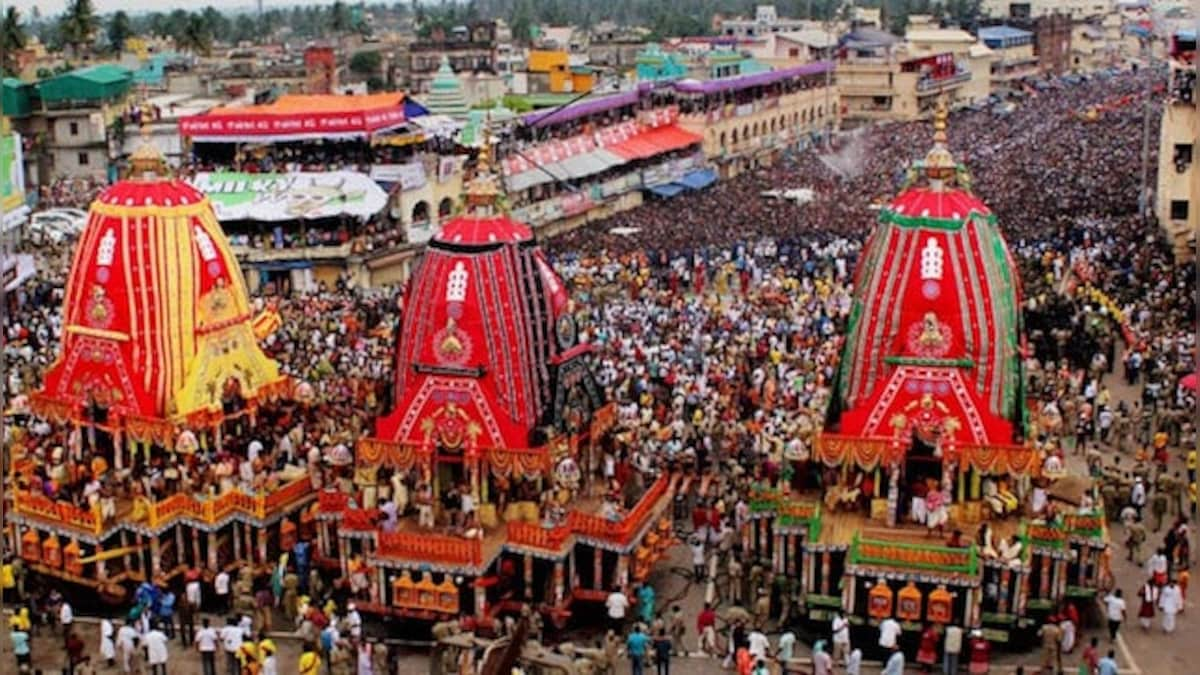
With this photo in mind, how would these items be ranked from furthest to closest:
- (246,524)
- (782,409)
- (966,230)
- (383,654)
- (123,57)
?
(123,57)
(782,409)
(246,524)
(966,230)
(383,654)

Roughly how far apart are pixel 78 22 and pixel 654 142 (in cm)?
3972

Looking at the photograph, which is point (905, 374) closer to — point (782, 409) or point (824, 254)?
point (782, 409)

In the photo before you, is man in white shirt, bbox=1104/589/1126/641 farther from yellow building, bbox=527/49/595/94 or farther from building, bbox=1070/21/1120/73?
building, bbox=1070/21/1120/73

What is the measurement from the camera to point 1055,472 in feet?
68.7

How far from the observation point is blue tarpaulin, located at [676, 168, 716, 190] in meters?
64.9

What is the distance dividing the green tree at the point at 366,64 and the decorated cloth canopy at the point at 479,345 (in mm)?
92439

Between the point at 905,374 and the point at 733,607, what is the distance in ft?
13.3

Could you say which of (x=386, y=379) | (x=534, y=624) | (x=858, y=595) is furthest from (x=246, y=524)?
(x=858, y=595)

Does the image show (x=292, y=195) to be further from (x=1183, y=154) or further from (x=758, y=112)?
(x=758, y=112)

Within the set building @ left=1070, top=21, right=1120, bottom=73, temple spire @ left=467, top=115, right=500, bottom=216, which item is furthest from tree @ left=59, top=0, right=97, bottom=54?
building @ left=1070, top=21, right=1120, bottom=73

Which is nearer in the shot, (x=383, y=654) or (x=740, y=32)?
(x=383, y=654)

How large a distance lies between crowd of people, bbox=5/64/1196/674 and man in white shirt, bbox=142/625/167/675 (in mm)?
1835

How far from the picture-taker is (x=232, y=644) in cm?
1928

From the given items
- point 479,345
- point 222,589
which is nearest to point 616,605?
point 479,345
